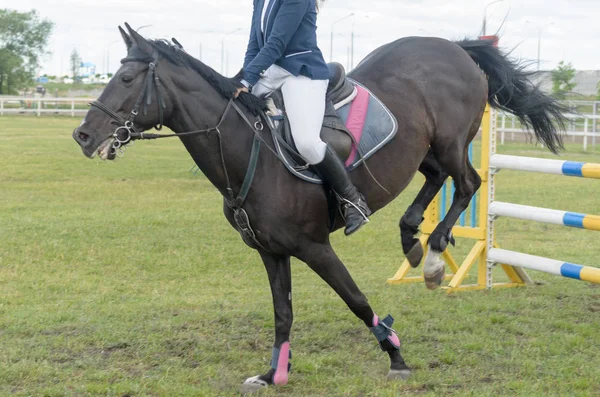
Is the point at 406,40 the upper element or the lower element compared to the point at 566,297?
upper

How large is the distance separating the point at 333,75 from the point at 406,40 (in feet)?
4.08

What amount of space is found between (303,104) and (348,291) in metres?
1.27

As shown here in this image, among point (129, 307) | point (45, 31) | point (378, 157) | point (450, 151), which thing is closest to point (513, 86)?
point (450, 151)

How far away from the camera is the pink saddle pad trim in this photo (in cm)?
554

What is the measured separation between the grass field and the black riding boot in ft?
3.50

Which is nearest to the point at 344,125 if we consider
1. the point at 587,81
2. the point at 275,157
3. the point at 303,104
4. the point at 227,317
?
the point at 303,104

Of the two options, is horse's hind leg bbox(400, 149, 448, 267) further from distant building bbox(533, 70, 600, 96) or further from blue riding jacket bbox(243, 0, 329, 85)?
distant building bbox(533, 70, 600, 96)

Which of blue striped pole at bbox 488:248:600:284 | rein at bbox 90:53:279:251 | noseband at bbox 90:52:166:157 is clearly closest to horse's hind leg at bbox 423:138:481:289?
blue striped pole at bbox 488:248:600:284

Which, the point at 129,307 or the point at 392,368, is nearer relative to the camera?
the point at 392,368

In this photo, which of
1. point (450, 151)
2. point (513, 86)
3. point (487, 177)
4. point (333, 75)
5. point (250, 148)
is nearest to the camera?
point (250, 148)

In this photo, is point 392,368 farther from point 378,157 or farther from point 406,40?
point 406,40

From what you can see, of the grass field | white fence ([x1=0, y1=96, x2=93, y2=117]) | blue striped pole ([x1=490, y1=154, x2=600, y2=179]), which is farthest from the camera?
white fence ([x1=0, y1=96, x2=93, y2=117])

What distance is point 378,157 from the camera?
5.70 m

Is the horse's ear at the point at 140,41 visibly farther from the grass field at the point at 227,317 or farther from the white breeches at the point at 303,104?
the grass field at the point at 227,317
